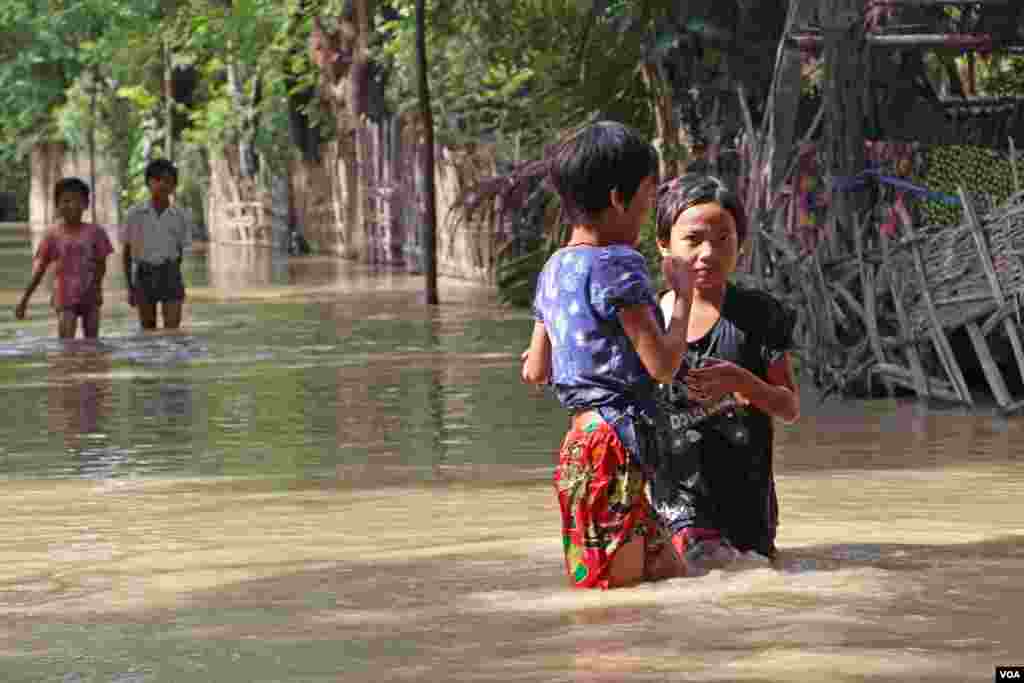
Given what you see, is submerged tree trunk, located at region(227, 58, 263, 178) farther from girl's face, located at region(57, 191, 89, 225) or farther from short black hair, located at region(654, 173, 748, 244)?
short black hair, located at region(654, 173, 748, 244)

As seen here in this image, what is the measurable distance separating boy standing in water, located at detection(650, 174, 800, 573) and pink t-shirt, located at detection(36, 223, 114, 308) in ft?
41.8

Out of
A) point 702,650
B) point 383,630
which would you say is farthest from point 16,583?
point 702,650

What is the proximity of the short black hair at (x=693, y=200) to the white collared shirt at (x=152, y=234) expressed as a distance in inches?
530

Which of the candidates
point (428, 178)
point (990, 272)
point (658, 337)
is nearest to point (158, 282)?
point (428, 178)

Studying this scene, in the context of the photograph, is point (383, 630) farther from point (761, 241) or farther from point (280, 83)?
point (280, 83)

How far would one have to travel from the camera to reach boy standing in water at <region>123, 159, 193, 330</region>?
67.2 feet

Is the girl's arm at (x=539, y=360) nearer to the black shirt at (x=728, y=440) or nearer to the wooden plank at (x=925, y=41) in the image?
the black shirt at (x=728, y=440)

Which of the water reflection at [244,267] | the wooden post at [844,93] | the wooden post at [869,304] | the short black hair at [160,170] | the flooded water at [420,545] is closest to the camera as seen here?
the flooded water at [420,545]

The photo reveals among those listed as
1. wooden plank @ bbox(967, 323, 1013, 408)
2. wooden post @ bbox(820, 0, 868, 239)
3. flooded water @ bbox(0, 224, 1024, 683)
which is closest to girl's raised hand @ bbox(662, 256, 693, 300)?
flooded water @ bbox(0, 224, 1024, 683)

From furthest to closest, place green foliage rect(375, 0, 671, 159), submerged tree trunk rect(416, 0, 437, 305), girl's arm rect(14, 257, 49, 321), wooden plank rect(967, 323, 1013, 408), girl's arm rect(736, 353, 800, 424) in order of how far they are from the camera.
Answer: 1. submerged tree trunk rect(416, 0, 437, 305)
2. green foliage rect(375, 0, 671, 159)
3. girl's arm rect(14, 257, 49, 321)
4. wooden plank rect(967, 323, 1013, 408)
5. girl's arm rect(736, 353, 800, 424)

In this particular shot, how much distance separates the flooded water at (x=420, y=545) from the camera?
658 centimetres

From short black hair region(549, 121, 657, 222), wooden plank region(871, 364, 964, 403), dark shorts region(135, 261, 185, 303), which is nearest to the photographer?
short black hair region(549, 121, 657, 222)

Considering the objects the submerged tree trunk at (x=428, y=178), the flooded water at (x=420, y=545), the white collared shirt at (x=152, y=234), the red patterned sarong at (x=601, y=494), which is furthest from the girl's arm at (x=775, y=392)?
the submerged tree trunk at (x=428, y=178)

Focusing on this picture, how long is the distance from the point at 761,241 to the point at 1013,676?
9347mm
